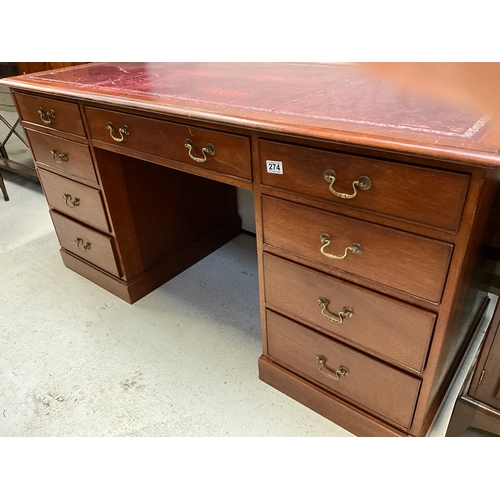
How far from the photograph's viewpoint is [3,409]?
1.35 meters

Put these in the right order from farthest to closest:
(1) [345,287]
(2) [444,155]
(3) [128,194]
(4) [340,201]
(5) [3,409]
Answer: (3) [128,194]
(5) [3,409]
(1) [345,287]
(4) [340,201]
(2) [444,155]

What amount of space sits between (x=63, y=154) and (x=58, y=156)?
0.15 ft

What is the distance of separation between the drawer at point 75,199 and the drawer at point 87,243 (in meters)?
0.04

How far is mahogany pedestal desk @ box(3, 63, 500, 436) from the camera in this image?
2.64ft

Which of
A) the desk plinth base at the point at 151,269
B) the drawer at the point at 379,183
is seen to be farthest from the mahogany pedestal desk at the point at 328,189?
the desk plinth base at the point at 151,269

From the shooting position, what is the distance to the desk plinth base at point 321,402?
116 centimetres

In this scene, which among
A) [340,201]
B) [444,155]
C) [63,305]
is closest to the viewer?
[444,155]

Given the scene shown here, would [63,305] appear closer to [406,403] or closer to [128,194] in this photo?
[128,194]

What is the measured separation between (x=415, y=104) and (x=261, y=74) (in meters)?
0.59

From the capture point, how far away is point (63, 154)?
5.24 feet

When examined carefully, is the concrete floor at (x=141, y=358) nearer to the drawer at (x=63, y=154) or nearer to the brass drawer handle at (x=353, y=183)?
the drawer at (x=63, y=154)

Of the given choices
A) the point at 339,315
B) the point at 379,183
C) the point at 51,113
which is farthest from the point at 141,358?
the point at 379,183

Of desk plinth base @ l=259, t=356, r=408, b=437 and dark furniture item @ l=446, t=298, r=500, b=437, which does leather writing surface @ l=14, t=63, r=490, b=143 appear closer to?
→ dark furniture item @ l=446, t=298, r=500, b=437
